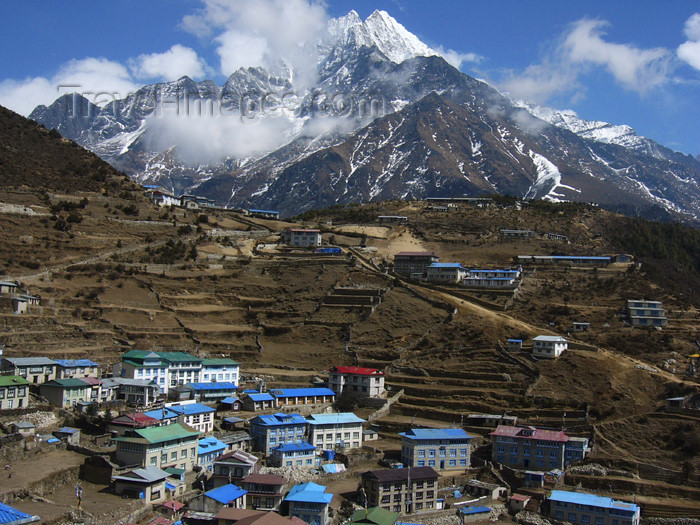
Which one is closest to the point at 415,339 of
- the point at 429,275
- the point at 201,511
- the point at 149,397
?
the point at 429,275

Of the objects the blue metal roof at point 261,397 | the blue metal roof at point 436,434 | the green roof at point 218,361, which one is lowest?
the blue metal roof at point 436,434

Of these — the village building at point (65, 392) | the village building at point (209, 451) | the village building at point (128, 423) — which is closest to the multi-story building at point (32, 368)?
the village building at point (65, 392)

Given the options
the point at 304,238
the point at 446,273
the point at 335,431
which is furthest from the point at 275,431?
the point at 304,238

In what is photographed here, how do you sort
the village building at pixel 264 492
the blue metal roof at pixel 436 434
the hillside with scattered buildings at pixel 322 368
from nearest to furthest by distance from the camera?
the village building at pixel 264 492 → the hillside with scattered buildings at pixel 322 368 → the blue metal roof at pixel 436 434

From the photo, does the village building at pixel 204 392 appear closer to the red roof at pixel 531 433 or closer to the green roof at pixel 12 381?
the green roof at pixel 12 381

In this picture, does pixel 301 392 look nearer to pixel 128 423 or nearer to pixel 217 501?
pixel 128 423

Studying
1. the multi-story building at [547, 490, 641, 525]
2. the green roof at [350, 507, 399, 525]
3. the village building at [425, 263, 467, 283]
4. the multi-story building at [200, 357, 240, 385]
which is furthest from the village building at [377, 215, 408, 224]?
the green roof at [350, 507, 399, 525]
